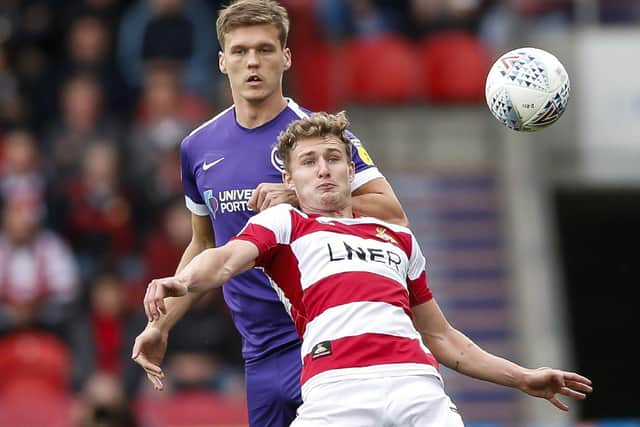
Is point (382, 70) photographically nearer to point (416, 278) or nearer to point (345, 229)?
point (416, 278)

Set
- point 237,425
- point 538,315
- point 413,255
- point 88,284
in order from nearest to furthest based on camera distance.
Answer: point 413,255 < point 237,425 < point 88,284 < point 538,315

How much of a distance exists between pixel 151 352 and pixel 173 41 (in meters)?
8.51

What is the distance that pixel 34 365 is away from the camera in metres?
12.3

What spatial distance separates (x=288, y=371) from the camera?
6855 mm

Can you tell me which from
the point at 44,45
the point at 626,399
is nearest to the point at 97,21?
the point at 44,45

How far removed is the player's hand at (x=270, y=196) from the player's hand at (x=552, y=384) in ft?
4.19

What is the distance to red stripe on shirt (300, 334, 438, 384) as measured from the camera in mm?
5910

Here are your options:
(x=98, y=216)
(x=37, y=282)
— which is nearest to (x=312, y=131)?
(x=37, y=282)

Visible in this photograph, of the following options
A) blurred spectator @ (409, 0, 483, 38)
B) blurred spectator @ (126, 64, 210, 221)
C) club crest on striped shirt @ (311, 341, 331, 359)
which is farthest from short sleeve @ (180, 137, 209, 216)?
blurred spectator @ (409, 0, 483, 38)

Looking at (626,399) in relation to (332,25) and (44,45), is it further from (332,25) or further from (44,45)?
(44,45)

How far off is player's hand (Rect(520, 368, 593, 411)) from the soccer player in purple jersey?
1053 mm

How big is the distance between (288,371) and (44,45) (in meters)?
9.08

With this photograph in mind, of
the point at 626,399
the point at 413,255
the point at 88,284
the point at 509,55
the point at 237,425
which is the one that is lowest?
the point at 626,399

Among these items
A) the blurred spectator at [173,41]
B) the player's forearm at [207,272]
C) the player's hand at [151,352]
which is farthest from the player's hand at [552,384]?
the blurred spectator at [173,41]
